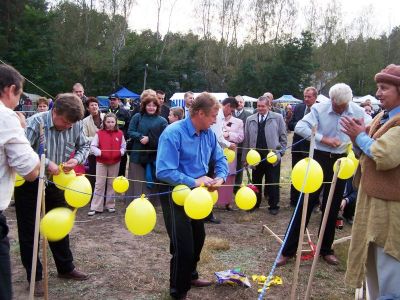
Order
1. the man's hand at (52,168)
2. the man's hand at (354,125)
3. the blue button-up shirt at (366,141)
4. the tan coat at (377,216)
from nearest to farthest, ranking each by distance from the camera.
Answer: the tan coat at (377,216) → the blue button-up shirt at (366,141) → the man's hand at (354,125) → the man's hand at (52,168)

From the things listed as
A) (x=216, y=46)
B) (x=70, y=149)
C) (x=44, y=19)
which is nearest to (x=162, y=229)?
(x=70, y=149)

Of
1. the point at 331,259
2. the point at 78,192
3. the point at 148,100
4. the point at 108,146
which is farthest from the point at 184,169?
the point at 108,146

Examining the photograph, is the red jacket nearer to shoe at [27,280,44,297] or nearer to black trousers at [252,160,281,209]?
black trousers at [252,160,281,209]

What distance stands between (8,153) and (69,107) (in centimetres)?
127

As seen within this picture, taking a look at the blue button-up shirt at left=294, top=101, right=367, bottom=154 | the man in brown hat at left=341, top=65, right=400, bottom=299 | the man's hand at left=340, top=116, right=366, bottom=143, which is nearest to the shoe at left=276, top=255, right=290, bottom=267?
the blue button-up shirt at left=294, top=101, right=367, bottom=154

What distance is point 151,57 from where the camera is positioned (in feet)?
118

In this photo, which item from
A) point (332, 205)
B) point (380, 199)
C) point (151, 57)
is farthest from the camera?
point (151, 57)

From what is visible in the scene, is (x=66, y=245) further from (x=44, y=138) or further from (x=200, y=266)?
(x=200, y=266)

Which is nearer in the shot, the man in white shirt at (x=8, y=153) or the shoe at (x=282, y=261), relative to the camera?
the man in white shirt at (x=8, y=153)

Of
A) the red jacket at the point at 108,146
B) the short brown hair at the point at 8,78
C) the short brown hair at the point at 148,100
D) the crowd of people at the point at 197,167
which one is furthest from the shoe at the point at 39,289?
the short brown hair at the point at 148,100

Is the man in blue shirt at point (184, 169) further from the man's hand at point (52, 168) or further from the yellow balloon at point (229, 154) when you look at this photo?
the yellow balloon at point (229, 154)

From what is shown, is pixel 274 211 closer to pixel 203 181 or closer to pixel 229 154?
pixel 229 154

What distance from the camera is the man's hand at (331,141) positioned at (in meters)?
4.34

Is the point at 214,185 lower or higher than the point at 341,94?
lower
